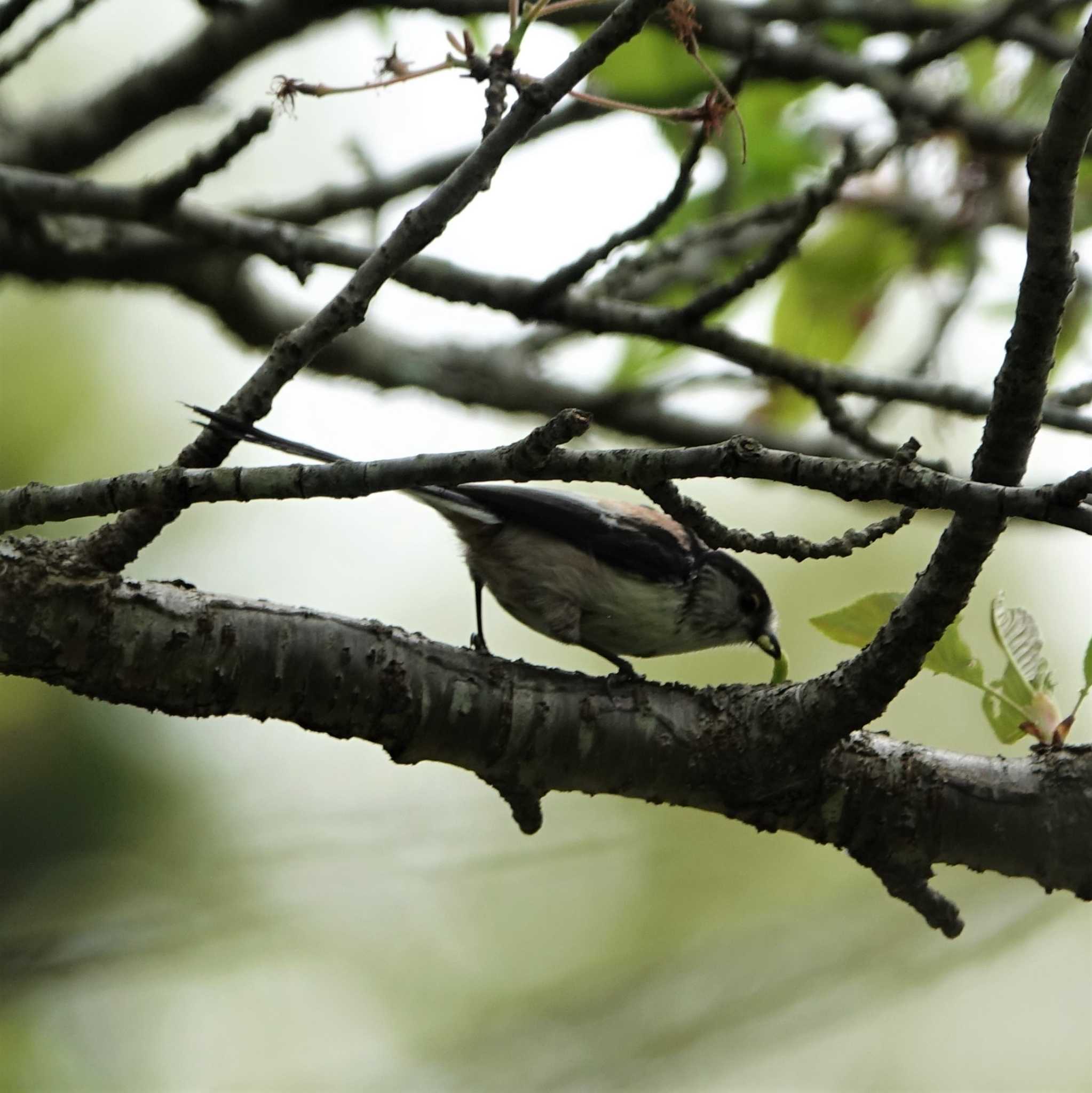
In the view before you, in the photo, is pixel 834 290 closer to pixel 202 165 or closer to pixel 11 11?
pixel 202 165

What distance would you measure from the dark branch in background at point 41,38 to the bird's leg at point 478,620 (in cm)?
232

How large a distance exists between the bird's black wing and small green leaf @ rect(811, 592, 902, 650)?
1.71 metres

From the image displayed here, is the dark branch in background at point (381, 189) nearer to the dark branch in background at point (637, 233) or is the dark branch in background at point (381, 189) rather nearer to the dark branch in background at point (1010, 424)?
the dark branch in background at point (637, 233)

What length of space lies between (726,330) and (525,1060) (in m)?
2.79

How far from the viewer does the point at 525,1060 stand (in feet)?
15.0

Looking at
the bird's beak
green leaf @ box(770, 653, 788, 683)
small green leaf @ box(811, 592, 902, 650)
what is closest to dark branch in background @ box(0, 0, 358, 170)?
green leaf @ box(770, 653, 788, 683)

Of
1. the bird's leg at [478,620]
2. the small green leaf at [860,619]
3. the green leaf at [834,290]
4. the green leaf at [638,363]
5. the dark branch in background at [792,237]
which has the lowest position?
the small green leaf at [860,619]

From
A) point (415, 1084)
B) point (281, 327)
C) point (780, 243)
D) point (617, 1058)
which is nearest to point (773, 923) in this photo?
point (617, 1058)

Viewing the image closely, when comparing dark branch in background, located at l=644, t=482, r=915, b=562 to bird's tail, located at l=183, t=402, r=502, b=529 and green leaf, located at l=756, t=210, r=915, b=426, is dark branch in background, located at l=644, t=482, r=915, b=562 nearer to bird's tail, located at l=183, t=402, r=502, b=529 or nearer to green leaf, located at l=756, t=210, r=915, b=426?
bird's tail, located at l=183, t=402, r=502, b=529

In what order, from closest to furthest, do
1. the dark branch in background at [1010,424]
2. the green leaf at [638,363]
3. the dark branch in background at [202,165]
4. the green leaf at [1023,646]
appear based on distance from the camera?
the dark branch in background at [1010,424], the green leaf at [1023,646], the dark branch in background at [202,165], the green leaf at [638,363]

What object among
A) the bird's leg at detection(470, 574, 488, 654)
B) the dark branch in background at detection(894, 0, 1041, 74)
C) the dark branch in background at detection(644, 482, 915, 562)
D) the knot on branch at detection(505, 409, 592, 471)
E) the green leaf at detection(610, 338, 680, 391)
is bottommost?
the dark branch in background at detection(644, 482, 915, 562)

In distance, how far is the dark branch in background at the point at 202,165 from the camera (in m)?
3.67

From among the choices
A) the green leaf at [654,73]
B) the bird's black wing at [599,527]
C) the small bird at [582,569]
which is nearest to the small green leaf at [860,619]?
the small bird at [582,569]

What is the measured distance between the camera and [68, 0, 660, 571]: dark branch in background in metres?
2.46
